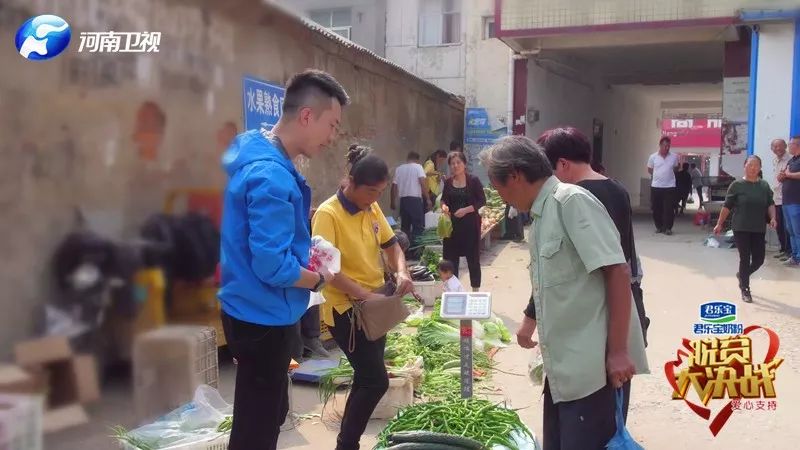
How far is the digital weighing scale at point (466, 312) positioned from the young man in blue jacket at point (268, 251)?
3.43ft

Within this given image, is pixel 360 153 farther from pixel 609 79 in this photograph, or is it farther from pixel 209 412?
pixel 609 79

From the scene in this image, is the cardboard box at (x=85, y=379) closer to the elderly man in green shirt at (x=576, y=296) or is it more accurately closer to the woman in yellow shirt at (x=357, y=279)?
the woman in yellow shirt at (x=357, y=279)

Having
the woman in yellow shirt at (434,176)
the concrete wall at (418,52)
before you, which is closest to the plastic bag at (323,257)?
the woman in yellow shirt at (434,176)

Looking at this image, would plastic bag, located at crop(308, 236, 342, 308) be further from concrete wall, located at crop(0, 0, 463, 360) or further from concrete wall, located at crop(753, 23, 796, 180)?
concrete wall, located at crop(753, 23, 796, 180)

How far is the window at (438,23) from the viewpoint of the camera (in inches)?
699

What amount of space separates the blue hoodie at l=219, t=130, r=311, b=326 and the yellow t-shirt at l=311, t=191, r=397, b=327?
0.83 metres

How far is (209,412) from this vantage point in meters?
3.84

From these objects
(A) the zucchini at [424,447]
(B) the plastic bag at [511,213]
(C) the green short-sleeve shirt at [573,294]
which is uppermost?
(C) the green short-sleeve shirt at [573,294]

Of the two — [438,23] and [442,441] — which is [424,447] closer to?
[442,441]

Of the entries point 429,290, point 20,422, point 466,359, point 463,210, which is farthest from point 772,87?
point 20,422

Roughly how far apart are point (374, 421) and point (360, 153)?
6.06 ft

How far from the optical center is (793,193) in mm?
8969

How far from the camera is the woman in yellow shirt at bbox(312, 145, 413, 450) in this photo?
3.29 meters

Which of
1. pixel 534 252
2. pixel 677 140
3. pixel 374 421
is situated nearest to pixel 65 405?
pixel 374 421
